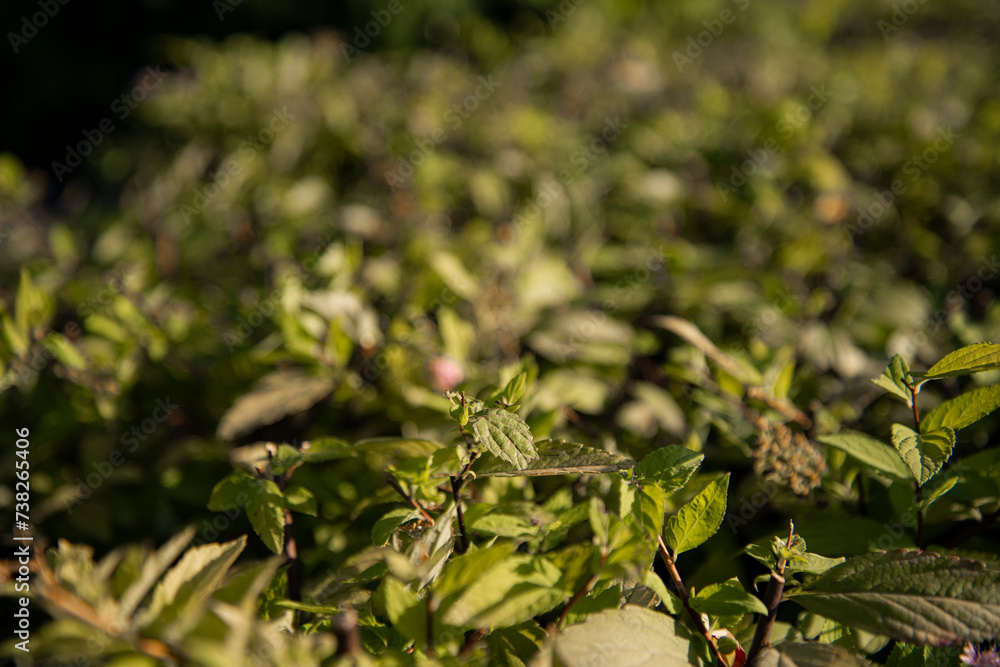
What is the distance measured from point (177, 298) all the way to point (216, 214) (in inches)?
21.4

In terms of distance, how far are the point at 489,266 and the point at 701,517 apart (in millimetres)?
1080

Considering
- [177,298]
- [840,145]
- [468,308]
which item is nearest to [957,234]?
[840,145]

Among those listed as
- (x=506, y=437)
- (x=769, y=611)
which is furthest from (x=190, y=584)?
(x=769, y=611)

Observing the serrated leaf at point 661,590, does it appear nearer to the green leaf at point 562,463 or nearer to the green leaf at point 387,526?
the green leaf at point 562,463

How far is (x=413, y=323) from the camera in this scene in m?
1.55

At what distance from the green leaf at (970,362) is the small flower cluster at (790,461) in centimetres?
23

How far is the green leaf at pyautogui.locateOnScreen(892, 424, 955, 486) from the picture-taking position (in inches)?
34.6

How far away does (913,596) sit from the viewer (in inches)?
30.8

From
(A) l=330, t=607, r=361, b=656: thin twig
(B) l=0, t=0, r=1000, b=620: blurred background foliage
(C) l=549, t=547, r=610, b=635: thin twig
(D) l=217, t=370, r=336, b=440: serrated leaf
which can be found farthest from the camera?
(B) l=0, t=0, r=1000, b=620: blurred background foliage

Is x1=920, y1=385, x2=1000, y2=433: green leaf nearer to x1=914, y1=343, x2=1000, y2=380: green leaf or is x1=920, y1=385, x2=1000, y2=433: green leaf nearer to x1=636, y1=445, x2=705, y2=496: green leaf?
x1=914, y1=343, x2=1000, y2=380: green leaf

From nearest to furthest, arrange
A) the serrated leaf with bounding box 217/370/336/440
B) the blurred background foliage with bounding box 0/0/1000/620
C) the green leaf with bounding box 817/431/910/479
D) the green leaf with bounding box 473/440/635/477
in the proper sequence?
the green leaf with bounding box 473/440/635/477
the green leaf with bounding box 817/431/910/479
the serrated leaf with bounding box 217/370/336/440
the blurred background foliage with bounding box 0/0/1000/620

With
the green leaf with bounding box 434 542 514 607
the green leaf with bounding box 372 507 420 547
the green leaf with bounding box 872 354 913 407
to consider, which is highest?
the green leaf with bounding box 434 542 514 607

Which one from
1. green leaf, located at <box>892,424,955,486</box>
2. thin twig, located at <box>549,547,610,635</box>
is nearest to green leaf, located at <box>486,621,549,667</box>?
thin twig, located at <box>549,547,610,635</box>

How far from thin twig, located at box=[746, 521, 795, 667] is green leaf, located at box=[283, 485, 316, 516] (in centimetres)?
68
